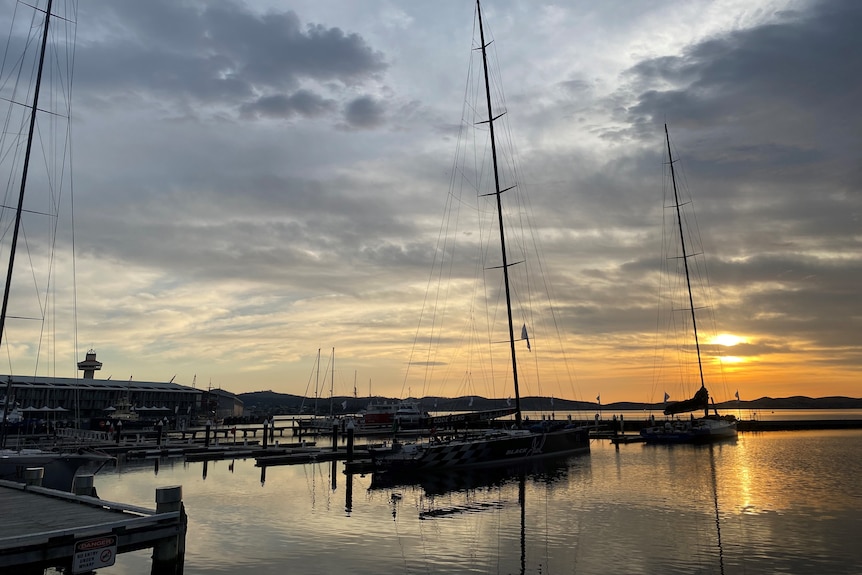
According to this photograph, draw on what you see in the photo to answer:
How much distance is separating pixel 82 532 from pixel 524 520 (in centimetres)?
1676

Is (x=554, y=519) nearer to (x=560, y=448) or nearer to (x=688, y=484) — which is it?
(x=688, y=484)

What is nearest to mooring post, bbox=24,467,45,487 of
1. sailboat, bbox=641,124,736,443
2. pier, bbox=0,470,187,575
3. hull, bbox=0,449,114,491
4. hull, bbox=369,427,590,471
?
pier, bbox=0,470,187,575

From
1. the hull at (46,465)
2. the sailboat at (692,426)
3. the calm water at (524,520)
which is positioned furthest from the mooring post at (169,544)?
the sailboat at (692,426)

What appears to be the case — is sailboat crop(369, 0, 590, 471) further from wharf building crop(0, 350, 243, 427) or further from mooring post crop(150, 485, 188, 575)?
wharf building crop(0, 350, 243, 427)

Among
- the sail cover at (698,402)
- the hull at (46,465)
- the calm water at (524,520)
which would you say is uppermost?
the sail cover at (698,402)

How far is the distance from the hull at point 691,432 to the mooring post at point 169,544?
2340 inches

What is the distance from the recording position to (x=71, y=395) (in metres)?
102

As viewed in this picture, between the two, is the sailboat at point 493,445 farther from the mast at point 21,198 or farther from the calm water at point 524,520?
the mast at point 21,198

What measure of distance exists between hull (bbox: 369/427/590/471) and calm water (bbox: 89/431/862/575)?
150cm

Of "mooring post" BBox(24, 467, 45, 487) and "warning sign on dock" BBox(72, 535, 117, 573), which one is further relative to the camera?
"mooring post" BBox(24, 467, 45, 487)

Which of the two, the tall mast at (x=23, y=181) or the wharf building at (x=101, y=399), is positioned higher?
the tall mast at (x=23, y=181)

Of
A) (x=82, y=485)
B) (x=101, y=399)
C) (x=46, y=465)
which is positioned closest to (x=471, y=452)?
(x=46, y=465)

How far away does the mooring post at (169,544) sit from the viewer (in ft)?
49.0

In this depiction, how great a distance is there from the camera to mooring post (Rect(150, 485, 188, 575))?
588 inches
